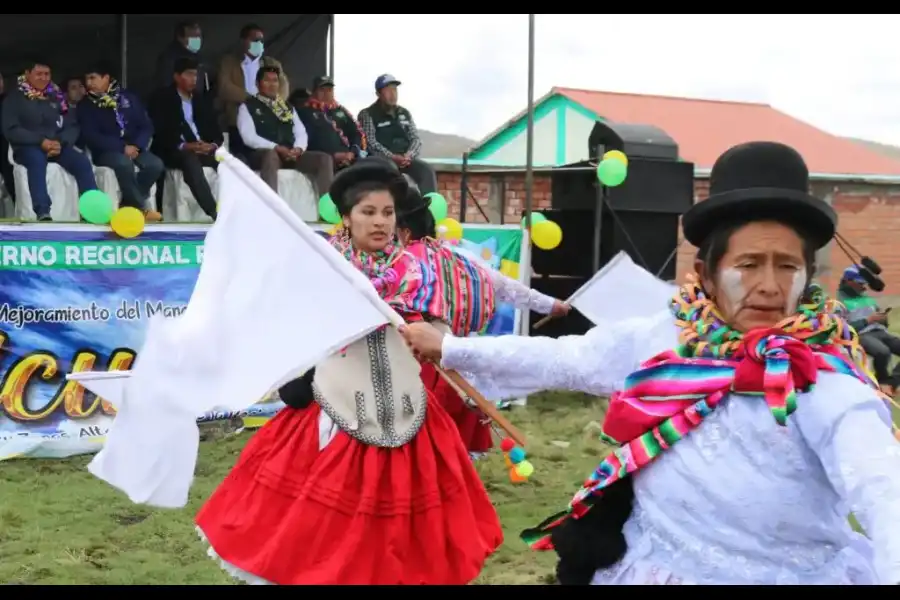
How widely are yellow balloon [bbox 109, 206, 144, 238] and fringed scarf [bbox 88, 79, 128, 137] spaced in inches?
60.3

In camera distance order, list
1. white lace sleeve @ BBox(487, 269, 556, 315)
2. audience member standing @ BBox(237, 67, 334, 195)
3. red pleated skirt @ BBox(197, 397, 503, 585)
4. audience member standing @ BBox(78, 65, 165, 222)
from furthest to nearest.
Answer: audience member standing @ BBox(237, 67, 334, 195)
audience member standing @ BBox(78, 65, 165, 222)
white lace sleeve @ BBox(487, 269, 556, 315)
red pleated skirt @ BBox(197, 397, 503, 585)

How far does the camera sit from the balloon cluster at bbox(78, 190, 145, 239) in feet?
22.5

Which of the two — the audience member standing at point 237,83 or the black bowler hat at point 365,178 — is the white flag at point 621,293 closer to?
the black bowler hat at point 365,178

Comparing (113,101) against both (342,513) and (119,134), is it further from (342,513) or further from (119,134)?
(342,513)

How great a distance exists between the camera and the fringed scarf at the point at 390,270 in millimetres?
4059

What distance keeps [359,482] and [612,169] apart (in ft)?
18.6

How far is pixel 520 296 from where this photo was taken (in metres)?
4.79

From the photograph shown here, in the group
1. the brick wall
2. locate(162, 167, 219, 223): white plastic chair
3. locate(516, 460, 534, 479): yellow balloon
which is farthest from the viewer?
the brick wall

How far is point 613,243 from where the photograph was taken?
31.0 ft

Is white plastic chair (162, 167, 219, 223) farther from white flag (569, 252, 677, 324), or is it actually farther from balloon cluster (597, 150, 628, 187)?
white flag (569, 252, 677, 324)

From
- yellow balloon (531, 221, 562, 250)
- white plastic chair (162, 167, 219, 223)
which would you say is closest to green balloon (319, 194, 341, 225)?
white plastic chair (162, 167, 219, 223)

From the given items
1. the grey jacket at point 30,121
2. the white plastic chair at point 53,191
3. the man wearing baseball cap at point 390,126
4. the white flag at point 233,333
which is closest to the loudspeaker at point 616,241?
the man wearing baseball cap at point 390,126

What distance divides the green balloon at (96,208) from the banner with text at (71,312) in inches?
3.5
